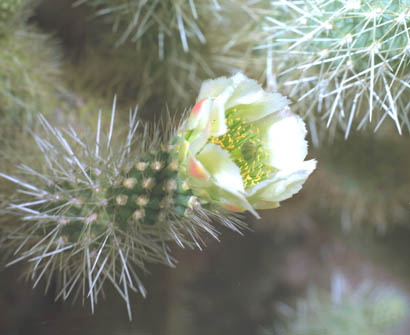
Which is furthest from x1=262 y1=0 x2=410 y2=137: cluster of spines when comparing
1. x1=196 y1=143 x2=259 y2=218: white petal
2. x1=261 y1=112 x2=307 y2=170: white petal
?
x1=196 y1=143 x2=259 y2=218: white petal

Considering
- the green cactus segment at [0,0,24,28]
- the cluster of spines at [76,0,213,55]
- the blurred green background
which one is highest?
the green cactus segment at [0,0,24,28]

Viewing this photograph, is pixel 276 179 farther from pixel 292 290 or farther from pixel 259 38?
pixel 292 290

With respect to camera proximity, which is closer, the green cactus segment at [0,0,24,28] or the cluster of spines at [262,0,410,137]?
the cluster of spines at [262,0,410,137]

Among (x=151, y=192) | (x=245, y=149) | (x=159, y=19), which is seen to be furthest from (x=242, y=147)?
(x=159, y=19)

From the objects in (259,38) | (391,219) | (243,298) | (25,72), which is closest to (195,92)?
(259,38)

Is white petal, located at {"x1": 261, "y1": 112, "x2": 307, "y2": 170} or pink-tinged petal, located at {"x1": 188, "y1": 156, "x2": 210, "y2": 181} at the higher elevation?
pink-tinged petal, located at {"x1": 188, "y1": 156, "x2": 210, "y2": 181}

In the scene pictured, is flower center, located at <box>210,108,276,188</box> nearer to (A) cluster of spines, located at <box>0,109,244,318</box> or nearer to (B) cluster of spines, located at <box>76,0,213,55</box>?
(A) cluster of spines, located at <box>0,109,244,318</box>

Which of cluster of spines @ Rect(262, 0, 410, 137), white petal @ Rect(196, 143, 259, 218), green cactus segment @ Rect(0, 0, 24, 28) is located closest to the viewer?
white petal @ Rect(196, 143, 259, 218)

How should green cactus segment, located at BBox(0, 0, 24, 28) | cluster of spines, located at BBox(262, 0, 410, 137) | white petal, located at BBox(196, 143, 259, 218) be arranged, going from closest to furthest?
1. white petal, located at BBox(196, 143, 259, 218)
2. cluster of spines, located at BBox(262, 0, 410, 137)
3. green cactus segment, located at BBox(0, 0, 24, 28)

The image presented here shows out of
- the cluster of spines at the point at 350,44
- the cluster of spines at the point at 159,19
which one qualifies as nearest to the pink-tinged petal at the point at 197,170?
the cluster of spines at the point at 350,44
